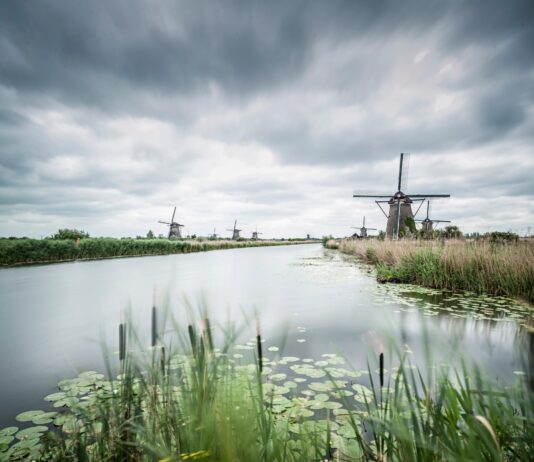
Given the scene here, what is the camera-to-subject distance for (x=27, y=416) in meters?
2.64

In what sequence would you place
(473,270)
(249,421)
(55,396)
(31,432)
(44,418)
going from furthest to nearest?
(473,270) < (55,396) < (44,418) < (31,432) < (249,421)

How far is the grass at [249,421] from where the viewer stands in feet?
3.99

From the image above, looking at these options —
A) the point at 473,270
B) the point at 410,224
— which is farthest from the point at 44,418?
the point at 410,224

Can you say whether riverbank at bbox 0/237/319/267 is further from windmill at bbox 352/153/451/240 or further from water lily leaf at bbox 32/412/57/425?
windmill at bbox 352/153/451/240

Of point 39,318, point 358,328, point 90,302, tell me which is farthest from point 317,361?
point 90,302

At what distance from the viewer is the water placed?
365cm

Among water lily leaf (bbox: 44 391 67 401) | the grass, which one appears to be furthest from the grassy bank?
water lily leaf (bbox: 44 391 67 401)

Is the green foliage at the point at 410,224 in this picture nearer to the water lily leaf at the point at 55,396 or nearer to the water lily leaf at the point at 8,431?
the water lily leaf at the point at 55,396

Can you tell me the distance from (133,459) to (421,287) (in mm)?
9894

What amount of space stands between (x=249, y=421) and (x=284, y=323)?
4.70 m

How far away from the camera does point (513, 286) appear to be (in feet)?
24.3

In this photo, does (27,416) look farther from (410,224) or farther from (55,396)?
(410,224)

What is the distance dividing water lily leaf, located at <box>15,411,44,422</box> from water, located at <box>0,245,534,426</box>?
0.07 metres

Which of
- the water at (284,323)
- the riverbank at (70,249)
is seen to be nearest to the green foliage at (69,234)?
the riverbank at (70,249)
